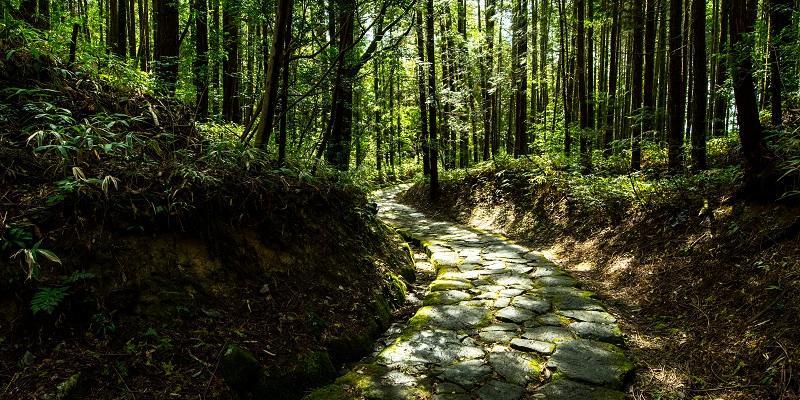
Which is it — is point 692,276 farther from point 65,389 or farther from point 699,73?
point 65,389

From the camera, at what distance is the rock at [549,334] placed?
3689mm

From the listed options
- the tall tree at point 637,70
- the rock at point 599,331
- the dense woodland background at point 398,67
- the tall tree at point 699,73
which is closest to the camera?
the rock at point 599,331

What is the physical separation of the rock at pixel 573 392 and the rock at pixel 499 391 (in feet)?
→ 0.40

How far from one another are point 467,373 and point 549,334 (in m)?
1.09

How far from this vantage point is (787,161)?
3936 mm

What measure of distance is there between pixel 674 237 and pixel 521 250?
2.60m

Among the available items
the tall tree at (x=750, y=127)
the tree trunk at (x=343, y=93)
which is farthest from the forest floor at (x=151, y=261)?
the tall tree at (x=750, y=127)

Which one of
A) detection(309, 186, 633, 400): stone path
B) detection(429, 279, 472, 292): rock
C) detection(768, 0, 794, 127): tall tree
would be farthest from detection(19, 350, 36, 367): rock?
detection(768, 0, 794, 127): tall tree

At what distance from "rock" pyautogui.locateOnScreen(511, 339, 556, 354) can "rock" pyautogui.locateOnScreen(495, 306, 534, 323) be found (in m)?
0.47

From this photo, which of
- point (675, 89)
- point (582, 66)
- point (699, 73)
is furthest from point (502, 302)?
point (582, 66)

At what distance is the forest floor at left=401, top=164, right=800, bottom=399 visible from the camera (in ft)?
9.36

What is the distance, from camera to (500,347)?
11.7 feet

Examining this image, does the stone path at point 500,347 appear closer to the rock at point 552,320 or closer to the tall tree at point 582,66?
the rock at point 552,320

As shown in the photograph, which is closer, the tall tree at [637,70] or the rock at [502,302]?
the rock at [502,302]
